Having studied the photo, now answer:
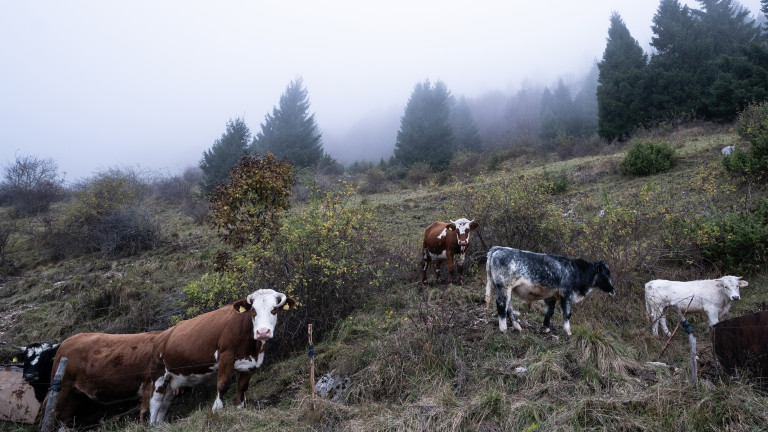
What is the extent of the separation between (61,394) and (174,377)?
2014 millimetres

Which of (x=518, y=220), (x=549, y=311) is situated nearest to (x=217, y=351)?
(x=549, y=311)

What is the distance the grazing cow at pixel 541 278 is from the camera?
231 inches

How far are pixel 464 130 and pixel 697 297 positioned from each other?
3367 centimetres

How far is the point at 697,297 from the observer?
22.1 ft

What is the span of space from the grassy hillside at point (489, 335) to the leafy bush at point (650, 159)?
16.4 inches

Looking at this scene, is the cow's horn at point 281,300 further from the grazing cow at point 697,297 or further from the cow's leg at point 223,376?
the grazing cow at point 697,297

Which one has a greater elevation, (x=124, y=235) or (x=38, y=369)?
(x=124, y=235)

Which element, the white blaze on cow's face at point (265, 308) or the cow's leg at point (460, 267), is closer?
the white blaze on cow's face at point (265, 308)

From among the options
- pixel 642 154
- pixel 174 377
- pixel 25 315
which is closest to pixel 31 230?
pixel 25 315

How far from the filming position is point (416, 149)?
29375mm

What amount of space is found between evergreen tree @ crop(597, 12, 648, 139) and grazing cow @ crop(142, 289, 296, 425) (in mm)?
24563

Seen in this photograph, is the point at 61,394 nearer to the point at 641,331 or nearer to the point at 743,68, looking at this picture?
the point at 641,331

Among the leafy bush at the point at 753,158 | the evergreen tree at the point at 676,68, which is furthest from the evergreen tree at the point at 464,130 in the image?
the leafy bush at the point at 753,158

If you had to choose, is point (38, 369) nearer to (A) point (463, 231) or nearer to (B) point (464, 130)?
(A) point (463, 231)
